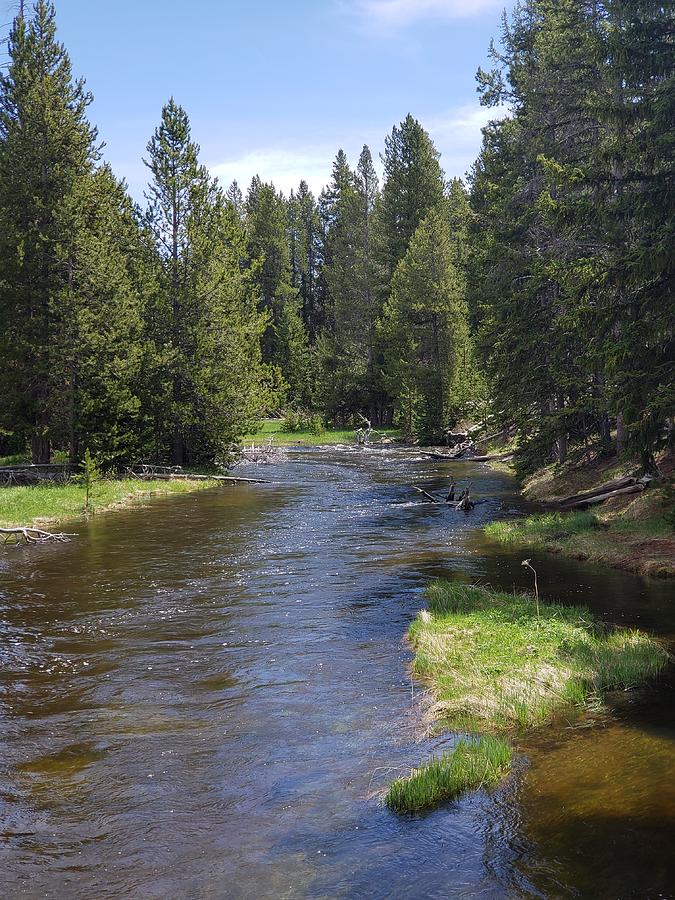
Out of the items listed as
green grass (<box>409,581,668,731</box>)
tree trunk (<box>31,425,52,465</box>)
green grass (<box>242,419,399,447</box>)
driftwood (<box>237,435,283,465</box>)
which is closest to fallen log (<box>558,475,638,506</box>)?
green grass (<box>409,581,668,731</box>)

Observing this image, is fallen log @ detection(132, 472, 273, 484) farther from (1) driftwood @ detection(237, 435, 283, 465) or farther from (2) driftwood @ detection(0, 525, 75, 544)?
(2) driftwood @ detection(0, 525, 75, 544)

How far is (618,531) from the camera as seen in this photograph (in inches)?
733

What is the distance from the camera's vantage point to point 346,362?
67.0 metres

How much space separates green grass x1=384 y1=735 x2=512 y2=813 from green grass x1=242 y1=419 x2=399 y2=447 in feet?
158

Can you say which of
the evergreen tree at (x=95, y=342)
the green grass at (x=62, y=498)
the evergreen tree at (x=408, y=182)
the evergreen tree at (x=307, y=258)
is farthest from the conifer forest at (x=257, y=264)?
the evergreen tree at (x=307, y=258)

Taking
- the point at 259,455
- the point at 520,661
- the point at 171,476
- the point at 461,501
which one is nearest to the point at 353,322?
the point at 259,455

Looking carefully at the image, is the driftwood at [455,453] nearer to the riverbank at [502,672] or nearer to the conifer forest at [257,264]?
the conifer forest at [257,264]

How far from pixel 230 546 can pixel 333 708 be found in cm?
1114

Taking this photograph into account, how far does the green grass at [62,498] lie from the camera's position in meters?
23.7

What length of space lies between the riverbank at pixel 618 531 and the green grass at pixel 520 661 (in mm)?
4296

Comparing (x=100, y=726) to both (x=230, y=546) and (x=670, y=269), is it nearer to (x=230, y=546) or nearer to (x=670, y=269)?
(x=230, y=546)

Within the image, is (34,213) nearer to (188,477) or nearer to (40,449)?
(40,449)

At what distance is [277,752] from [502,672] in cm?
329

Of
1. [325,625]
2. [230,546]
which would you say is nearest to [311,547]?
[230,546]
